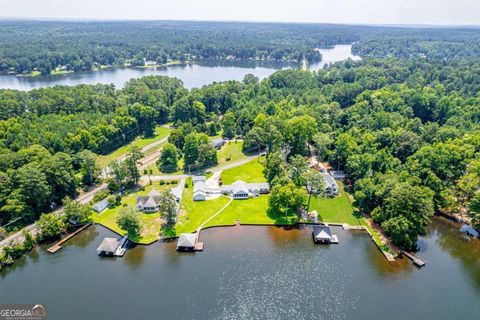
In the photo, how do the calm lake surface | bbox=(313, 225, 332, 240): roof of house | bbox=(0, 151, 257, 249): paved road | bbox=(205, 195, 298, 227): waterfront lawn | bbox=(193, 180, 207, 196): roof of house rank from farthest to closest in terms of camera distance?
the calm lake surface < bbox=(193, 180, 207, 196): roof of house < bbox=(205, 195, 298, 227): waterfront lawn < bbox=(313, 225, 332, 240): roof of house < bbox=(0, 151, 257, 249): paved road

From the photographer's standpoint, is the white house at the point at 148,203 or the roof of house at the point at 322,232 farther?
the white house at the point at 148,203

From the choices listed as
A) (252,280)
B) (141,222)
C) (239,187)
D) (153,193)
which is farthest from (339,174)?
(141,222)

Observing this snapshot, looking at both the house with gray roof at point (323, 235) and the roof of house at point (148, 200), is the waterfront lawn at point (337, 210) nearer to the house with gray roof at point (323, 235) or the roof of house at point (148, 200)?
the house with gray roof at point (323, 235)

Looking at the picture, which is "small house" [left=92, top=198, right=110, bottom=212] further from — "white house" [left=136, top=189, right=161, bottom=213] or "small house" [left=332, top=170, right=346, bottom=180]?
"small house" [left=332, top=170, right=346, bottom=180]

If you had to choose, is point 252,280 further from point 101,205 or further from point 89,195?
point 89,195

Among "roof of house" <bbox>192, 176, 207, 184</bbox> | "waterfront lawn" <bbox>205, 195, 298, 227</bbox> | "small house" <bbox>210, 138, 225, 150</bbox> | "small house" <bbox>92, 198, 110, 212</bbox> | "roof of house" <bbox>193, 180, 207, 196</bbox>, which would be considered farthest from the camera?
"small house" <bbox>210, 138, 225, 150</bbox>

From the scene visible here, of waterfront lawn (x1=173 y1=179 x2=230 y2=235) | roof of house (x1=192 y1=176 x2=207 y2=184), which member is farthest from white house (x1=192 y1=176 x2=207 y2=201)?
waterfront lawn (x1=173 y1=179 x2=230 y2=235)

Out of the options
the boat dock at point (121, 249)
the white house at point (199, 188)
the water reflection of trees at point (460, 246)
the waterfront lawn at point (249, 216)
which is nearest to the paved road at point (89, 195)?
the white house at point (199, 188)
